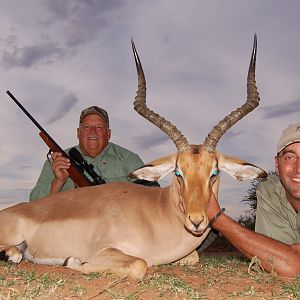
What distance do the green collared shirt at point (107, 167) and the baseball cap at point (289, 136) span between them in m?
4.15

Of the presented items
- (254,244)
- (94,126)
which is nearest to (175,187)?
(254,244)

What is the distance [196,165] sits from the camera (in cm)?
511

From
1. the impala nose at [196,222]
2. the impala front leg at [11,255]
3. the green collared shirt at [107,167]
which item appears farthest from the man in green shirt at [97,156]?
the impala nose at [196,222]

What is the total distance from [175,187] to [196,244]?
0.72 metres

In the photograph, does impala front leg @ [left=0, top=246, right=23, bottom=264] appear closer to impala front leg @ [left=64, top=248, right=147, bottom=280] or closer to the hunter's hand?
impala front leg @ [left=64, top=248, right=147, bottom=280]

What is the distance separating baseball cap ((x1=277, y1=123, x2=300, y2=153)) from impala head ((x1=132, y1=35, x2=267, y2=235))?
406 millimetres

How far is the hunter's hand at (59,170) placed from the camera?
820cm

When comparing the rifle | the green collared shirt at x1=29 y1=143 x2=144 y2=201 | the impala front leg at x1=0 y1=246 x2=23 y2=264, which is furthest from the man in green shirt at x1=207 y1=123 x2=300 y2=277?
the green collared shirt at x1=29 y1=143 x2=144 y2=201

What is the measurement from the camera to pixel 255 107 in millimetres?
6113

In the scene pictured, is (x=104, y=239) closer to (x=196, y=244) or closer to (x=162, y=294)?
(x=196, y=244)

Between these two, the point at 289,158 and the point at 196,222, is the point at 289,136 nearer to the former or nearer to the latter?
the point at 289,158

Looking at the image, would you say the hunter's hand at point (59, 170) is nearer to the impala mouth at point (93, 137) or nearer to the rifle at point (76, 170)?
the rifle at point (76, 170)

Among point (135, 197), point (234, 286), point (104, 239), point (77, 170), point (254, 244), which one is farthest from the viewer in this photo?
point (77, 170)

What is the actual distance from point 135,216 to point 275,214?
176 centimetres
